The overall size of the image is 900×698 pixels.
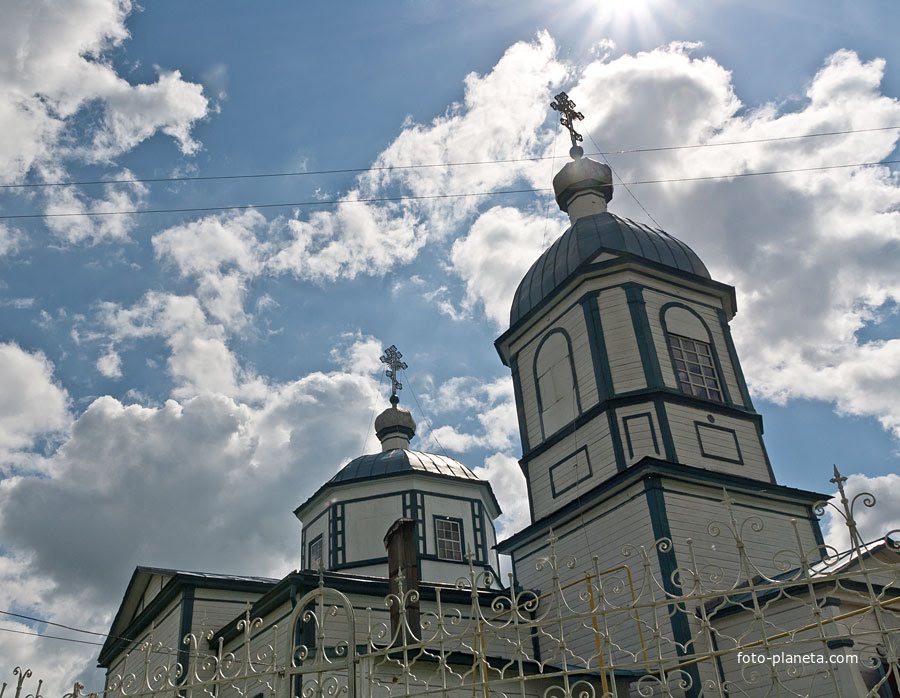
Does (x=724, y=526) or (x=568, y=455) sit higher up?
(x=568, y=455)

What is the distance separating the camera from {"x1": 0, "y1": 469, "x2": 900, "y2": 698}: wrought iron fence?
184 inches

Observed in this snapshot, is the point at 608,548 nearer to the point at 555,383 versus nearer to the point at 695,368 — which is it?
the point at 555,383

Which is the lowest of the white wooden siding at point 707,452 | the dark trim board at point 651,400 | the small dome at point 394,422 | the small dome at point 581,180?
the white wooden siding at point 707,452

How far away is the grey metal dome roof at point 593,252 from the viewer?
16.4 meters

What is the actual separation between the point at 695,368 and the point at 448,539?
27.9 feet

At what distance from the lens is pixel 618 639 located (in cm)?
1261

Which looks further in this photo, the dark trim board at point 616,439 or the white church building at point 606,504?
the dark trim board at point 616,439

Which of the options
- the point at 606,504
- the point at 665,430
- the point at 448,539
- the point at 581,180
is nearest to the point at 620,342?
the point at 665,430

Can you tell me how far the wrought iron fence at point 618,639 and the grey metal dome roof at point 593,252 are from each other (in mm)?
5455

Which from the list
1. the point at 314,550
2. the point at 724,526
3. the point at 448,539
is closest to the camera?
the point at 724,526

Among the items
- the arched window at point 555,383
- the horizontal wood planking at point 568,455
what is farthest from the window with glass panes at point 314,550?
the arched window at point 555,383

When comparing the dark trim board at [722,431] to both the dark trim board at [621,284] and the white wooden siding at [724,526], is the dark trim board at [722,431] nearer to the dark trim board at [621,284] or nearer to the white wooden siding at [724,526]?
the white wooden siding at [724,526]

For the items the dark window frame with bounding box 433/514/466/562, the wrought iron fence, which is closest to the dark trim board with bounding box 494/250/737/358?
the wrought iron fence

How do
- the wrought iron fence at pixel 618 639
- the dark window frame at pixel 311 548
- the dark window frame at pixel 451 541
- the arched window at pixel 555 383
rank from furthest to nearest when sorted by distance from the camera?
the dark window frame at pixel 311 548
the dark window frame at pixel 451 541
the arched window at pixel 555 383
the wrought iron fence at pixel 618 639
